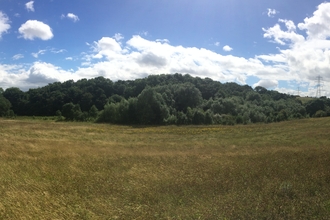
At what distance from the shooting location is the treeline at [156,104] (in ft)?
233

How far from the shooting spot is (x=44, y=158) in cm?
1363

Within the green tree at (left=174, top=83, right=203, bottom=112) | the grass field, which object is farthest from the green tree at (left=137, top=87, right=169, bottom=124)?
the grass field

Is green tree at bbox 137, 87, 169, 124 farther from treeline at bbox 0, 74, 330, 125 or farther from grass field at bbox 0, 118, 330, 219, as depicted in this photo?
grass field at bbox 0, 118, 330, 219

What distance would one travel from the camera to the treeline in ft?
233

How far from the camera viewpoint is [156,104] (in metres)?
70.9

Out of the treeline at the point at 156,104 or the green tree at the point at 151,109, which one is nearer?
the green tree at the point at 151,109

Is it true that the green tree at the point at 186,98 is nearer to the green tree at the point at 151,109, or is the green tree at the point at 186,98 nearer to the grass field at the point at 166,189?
the green tree at the point at 151,109

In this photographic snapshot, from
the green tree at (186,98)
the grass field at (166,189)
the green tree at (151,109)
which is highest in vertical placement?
the green tree at (186,98)

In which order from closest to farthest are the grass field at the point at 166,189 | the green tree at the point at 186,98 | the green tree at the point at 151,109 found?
the grass field at the point at 166,189 → the green tree at the point at 151,109 → the green tree at the point at 186,98

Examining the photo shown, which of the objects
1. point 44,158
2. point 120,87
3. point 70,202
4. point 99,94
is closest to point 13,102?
point 99,94

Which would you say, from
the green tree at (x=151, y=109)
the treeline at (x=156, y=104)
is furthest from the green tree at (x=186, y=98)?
the green tree at (x=151, y=109)

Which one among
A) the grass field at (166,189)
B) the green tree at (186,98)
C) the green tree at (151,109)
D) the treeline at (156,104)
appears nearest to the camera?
the grass field at (166,189)

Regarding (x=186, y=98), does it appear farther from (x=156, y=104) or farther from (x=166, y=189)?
(x=166, y=189)

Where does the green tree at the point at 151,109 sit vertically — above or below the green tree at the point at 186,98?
below
